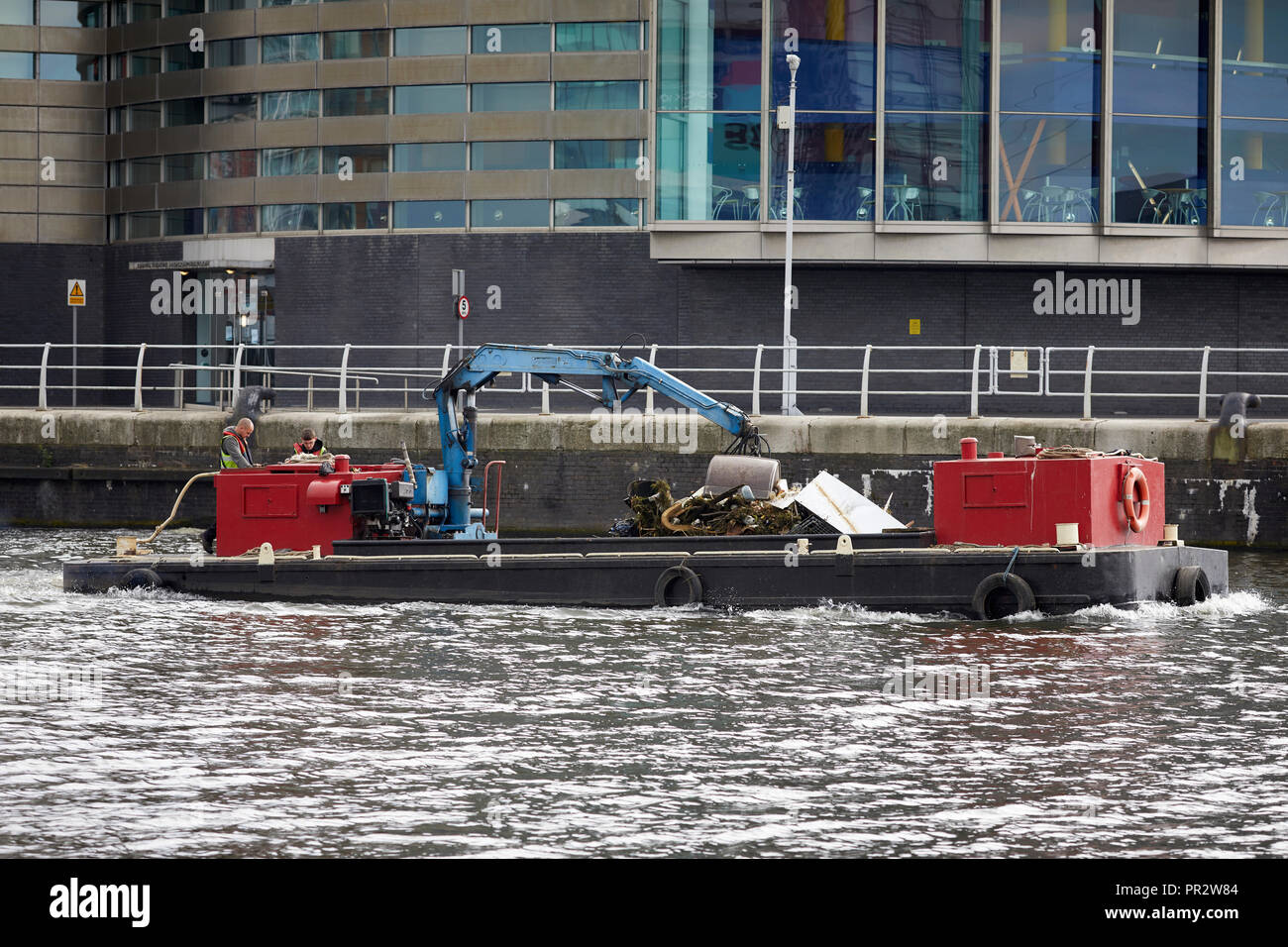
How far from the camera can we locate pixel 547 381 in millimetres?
18016

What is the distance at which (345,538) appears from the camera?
17.7m

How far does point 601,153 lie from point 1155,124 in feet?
41.2

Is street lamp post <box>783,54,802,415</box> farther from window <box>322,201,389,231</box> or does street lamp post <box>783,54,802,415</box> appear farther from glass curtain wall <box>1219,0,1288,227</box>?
window <box>322,201,389,231</box>

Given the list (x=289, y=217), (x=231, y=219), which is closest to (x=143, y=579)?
(x=289, y=217)

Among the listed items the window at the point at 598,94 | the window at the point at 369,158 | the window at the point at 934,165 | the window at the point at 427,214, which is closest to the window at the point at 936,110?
the window at the point at 934,165

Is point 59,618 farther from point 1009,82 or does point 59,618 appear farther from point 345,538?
point 1009,82

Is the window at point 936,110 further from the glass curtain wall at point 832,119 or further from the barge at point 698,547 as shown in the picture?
the barge at point 698,547

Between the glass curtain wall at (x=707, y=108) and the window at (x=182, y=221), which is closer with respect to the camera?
the glass curtain wall at (x=707, y=108)

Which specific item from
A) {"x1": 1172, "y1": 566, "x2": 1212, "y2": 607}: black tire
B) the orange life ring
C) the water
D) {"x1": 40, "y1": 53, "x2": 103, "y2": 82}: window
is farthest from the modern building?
the water

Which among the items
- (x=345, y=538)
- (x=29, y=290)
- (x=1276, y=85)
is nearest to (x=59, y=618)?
(x=345, y=538)

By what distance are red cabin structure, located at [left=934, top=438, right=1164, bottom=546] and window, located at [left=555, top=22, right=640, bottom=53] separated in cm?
2294

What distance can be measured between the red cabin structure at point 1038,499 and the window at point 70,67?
3262cm

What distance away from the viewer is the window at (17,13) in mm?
41062

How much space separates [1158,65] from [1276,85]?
2.32 m
